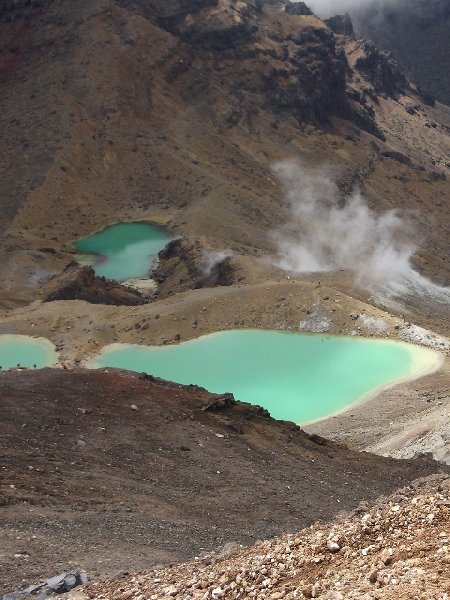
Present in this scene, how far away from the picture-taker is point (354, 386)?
41000 millimetres

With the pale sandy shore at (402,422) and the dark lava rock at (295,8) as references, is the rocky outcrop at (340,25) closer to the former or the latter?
the dark lava rock at (295,8)

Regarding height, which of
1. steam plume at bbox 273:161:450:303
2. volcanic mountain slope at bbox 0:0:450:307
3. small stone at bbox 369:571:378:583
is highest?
volcanic mountain slope at bbox 0:0:450:307

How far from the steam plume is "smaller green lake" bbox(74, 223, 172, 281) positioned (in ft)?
40.5

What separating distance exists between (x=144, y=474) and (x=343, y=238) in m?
63.8

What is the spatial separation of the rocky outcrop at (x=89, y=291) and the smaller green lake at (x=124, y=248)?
424 inches

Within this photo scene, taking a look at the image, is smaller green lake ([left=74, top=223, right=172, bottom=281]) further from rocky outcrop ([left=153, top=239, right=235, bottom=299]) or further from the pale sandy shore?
the pale sandy shore

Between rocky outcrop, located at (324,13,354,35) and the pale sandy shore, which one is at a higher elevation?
rocky outcrop, located at (324,13,354,35)

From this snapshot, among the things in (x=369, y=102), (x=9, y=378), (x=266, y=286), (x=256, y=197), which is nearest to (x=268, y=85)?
(x=256, y=197)

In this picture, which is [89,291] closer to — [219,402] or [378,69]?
[219,402]

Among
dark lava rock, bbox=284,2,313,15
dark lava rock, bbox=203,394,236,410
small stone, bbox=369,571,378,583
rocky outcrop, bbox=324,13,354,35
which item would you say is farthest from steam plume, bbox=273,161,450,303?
rocky outcrop, bbox=324,13,354,35

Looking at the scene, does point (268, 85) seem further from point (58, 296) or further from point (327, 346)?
point (327, 346)

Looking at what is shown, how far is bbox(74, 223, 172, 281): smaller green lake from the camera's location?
261ft

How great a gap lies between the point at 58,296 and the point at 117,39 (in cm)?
5545

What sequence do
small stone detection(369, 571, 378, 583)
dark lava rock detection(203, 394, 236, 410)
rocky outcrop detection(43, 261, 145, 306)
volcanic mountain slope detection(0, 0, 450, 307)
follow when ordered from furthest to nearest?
volcanic mountain slope detection(0, 0, 450, 307), rocky outcrop detection(43, 261, 145, 306), dark lava rock detection(203, 394, 236, 410), small stone detection(369, 571, 378, 583)
